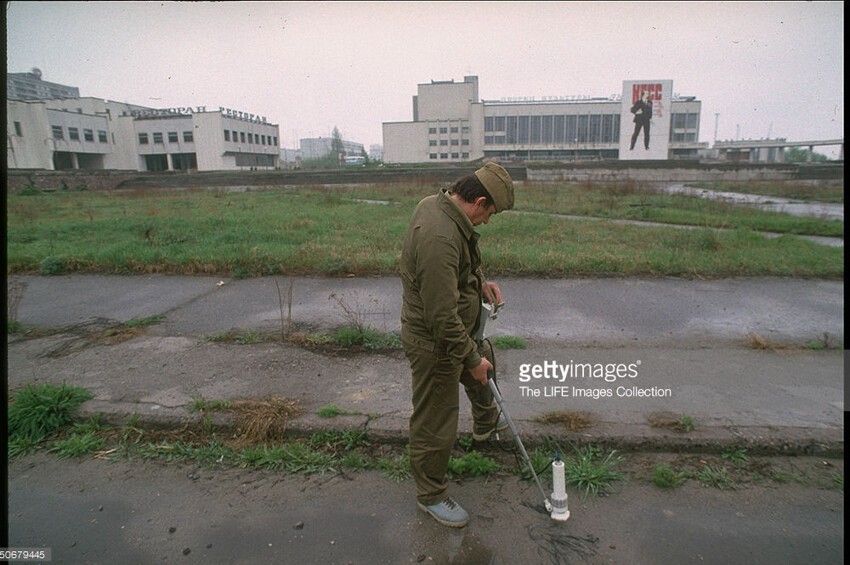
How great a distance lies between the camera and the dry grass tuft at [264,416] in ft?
11.2

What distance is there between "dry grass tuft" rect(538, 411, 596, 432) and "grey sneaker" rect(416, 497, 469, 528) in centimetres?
110

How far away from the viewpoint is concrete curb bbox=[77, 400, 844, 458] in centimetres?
320

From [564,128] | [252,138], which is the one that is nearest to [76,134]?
[252,138]

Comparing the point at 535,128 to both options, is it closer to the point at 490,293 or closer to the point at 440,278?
the point at 490,293

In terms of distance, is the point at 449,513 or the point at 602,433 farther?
Result: the point at 602,433

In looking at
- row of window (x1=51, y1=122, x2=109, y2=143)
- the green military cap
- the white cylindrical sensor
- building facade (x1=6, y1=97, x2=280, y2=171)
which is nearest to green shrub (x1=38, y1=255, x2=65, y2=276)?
the green military cap

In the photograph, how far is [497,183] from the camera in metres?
2.56

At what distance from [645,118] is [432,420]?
76.5 metres

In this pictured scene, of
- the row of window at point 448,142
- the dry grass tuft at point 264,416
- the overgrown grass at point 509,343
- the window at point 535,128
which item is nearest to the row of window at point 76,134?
the row of window at point 448,142

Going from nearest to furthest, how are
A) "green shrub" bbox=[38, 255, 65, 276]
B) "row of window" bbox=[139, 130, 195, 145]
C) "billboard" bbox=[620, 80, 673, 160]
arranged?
"green shrub" bbox=[38, 255, 65, 276], "billboard" bbox=[620, 80, 673, 160], "row of window" bbox=[139, 130, 195, 145]

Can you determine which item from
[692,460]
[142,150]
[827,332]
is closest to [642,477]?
[692,460]

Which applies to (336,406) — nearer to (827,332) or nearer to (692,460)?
(692,460)

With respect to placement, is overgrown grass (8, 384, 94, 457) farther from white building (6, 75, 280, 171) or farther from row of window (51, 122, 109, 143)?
white building (6, 75, 280, 171)

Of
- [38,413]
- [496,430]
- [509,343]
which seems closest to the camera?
[496,430]
